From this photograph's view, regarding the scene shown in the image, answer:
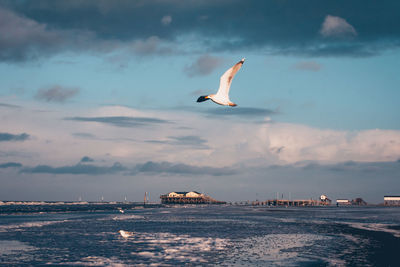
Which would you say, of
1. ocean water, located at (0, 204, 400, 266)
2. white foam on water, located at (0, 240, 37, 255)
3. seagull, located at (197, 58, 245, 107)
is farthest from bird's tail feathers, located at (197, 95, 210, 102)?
white foam on water, located at (0, 240, 37, 255)

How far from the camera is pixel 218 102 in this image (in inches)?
808

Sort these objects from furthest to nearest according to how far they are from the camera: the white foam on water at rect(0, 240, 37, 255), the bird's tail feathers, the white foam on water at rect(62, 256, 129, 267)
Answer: the white foam on water at rect(0, 240, 37, 255)
the white foam on water at rect(62, 256, 129, 267)
the bird's tail feathers

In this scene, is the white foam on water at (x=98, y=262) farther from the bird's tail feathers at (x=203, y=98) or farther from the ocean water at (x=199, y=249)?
the bird's tail feathers at (x=203, y=98)

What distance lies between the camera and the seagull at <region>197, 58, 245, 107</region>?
20.0m

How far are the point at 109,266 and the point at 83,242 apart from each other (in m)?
11.9

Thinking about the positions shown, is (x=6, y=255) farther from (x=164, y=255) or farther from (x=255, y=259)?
(x=255, y=259)

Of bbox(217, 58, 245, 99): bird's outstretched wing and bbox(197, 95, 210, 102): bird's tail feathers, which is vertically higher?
bbox(217, 58, 245, 99): bird's outstretched wing

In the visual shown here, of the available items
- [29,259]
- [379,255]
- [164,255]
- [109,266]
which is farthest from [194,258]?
[379,255]

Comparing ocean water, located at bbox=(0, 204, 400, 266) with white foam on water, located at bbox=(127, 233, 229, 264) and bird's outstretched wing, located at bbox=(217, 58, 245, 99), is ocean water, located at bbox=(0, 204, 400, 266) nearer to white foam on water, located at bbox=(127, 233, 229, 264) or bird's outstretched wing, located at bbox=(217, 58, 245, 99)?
white foam on water, located at bbox=(127, 233, 229, 264)

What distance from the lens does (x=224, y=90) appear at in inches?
850

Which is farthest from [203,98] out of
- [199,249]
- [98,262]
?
[199,249]

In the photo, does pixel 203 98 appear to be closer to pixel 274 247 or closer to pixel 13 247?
pixel 274 247

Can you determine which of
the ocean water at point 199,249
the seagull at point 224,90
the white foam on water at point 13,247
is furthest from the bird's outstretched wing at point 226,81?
the white foam on water at point 13,247

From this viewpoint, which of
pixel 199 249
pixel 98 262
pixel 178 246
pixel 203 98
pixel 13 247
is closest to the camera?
pixel 203 98
